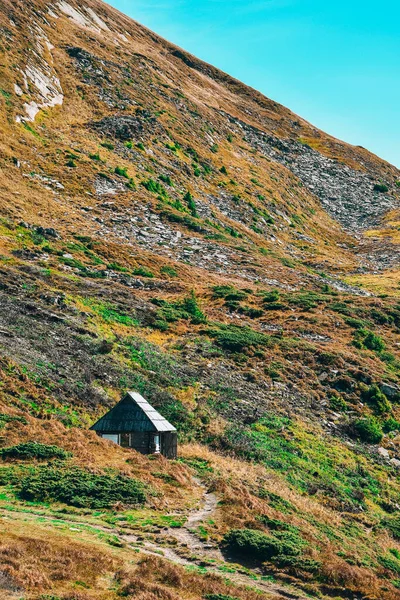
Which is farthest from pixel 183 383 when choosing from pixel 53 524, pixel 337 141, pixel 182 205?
pixel 337 141

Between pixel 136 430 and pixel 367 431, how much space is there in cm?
1681

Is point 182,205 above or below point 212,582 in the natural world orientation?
above

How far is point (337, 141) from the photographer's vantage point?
141 m

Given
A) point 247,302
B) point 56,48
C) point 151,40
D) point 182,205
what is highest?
point 151,40

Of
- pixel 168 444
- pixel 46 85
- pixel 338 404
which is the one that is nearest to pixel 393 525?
pixel 168 444

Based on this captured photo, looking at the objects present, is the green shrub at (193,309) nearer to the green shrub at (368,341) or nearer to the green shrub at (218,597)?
the green shrub at (368,341)

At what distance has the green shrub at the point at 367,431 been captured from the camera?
132 ft

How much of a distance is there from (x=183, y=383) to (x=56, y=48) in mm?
76224

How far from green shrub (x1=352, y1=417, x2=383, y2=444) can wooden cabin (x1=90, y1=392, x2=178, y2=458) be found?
14755 mm

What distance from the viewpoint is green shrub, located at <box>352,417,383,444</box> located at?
40344mm

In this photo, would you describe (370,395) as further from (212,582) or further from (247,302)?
(212,582)

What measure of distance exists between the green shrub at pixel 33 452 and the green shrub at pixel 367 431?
2089 cm

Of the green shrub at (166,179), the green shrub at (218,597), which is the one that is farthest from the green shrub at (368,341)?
the green shrub at (218,597)

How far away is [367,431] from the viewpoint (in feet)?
133
